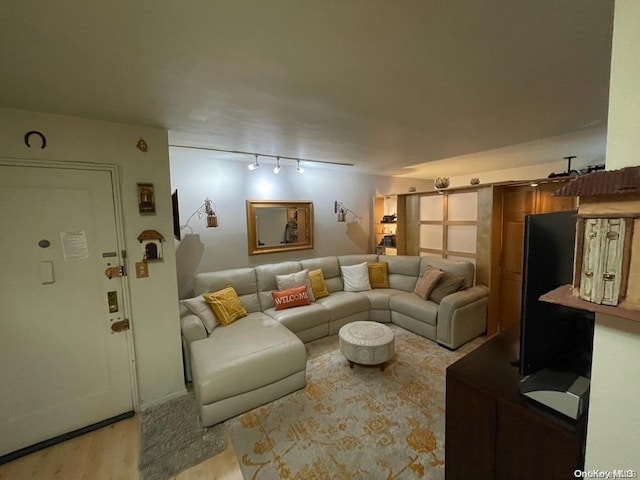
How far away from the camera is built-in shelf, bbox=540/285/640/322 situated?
484 mm

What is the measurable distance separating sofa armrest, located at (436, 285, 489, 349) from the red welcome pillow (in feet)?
5.46

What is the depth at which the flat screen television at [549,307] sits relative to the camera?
94 centimetres

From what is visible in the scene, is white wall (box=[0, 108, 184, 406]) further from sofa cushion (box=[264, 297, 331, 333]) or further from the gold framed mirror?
the gold framed mirror

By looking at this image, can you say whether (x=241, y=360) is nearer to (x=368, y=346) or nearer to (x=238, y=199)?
(x=368, y=346)

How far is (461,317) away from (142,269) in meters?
3.31

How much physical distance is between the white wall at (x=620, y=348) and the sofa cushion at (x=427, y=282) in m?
2.90

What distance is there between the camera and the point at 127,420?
82.4 inches

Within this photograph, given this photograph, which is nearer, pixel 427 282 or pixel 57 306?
pixel 57 306

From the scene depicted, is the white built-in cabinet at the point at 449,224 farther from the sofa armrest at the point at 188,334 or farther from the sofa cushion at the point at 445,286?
the sofa armrest at the point at 188,334

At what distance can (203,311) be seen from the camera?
2.68 metres

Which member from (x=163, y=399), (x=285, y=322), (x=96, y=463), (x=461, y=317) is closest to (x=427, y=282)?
(x=461, y=317)

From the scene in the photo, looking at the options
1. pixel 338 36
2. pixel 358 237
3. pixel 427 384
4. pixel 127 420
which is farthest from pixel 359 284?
pixel 338 36

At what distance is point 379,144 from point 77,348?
3.17 m

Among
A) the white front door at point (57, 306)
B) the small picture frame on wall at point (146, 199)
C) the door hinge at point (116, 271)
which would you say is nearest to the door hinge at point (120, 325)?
the white front door at point (57, 306)
